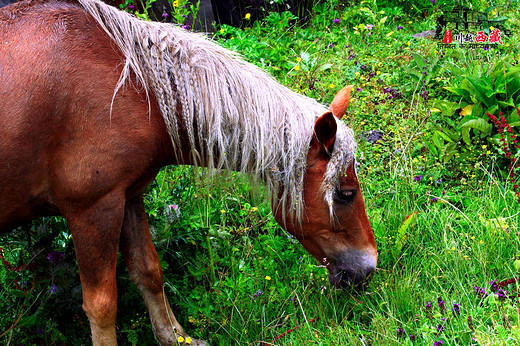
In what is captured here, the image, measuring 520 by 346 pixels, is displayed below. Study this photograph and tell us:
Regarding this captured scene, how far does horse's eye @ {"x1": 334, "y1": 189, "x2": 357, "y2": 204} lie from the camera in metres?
2.58

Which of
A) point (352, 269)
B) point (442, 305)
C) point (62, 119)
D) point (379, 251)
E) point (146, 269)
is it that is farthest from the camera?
point (379, 251)

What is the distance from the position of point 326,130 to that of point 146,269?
1.37m

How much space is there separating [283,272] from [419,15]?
436 centimetres

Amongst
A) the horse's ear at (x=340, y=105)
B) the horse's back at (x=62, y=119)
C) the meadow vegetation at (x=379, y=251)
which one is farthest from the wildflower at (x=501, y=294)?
the horse's back at (x=62, y=119)

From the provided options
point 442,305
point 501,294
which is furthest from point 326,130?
point 501,294

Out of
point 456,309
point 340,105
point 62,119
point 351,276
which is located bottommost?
point 456,309

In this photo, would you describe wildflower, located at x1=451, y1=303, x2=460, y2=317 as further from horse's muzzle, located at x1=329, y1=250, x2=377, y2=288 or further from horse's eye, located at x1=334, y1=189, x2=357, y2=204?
horse's eye, located at x1=334, y1=189, x2=357, y2=204

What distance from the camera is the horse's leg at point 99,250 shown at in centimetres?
227

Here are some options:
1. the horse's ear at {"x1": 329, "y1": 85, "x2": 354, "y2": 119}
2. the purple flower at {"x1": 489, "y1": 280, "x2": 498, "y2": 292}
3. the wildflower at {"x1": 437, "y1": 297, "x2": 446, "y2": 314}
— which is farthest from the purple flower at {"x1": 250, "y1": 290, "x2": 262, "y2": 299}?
the purple flower at {"x1": 489, "y1": 280, "x2": 498, "y2": 292}

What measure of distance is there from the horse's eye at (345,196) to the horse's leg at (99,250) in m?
1.11

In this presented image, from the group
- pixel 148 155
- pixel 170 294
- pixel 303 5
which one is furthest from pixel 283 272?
pixel 303 5

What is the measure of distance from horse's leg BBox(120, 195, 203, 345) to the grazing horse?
40 centimetres

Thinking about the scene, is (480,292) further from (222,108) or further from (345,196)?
(222,108)

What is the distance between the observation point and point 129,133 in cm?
224
